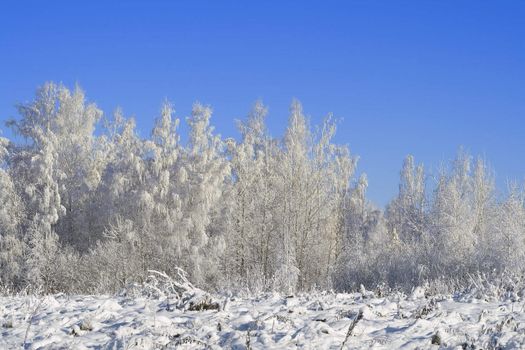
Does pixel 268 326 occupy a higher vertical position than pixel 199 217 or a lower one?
lower

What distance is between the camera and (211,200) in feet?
96.7

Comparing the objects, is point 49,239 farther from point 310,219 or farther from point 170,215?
point 310,219

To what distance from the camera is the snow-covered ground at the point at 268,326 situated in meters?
5.12

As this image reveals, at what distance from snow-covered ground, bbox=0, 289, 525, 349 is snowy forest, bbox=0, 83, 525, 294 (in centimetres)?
1911

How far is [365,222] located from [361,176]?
4.02m

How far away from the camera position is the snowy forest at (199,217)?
2788 cm

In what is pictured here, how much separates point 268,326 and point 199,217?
934 inches

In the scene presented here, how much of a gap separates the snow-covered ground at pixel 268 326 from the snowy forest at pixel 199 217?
19.1m

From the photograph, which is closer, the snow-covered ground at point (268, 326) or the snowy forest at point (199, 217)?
the snow-covered ground at point (268, 326)

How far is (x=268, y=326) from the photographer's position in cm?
549

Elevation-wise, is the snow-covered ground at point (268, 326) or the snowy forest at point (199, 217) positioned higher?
the snowy forest at point (199, 217)

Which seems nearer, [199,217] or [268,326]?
[268,326]

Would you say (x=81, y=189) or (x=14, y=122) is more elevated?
(x=14, y=122)

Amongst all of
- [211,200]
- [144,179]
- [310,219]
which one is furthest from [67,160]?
[310,219]
